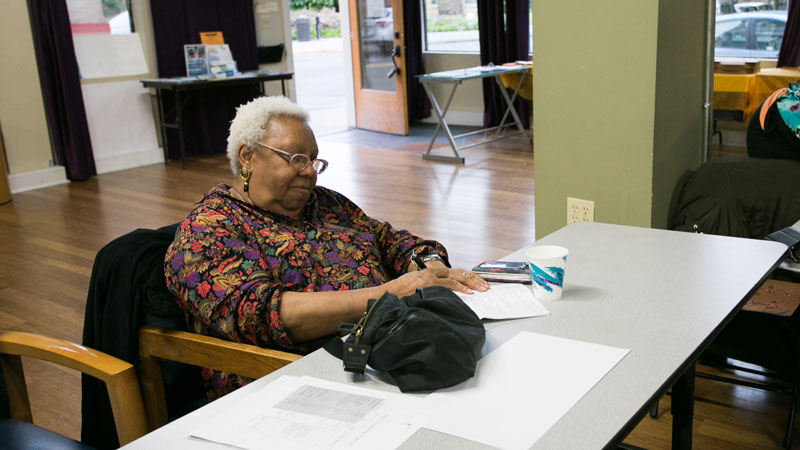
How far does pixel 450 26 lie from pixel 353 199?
383cm

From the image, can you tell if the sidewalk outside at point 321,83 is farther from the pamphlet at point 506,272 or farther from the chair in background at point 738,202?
the pamphlet at point 506,272

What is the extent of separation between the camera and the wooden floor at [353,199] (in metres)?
2.43

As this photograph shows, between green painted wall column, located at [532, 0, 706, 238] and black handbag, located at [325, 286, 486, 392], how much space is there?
5.36 feet

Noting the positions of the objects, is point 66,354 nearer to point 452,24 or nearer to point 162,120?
point 162,120

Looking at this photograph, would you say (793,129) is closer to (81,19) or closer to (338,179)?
(338,179)

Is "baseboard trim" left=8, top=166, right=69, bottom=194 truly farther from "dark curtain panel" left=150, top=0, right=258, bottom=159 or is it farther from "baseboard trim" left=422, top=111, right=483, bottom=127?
"baseboard trim" left=422, top=111, right=483, bottom=127

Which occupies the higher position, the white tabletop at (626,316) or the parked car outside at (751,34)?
the parked car outside at (751,34)

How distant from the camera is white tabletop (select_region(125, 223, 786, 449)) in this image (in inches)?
42.9

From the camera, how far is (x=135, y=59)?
6.86 meters

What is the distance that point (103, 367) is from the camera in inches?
58.3

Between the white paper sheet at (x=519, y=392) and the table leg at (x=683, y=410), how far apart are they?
1.56 feet

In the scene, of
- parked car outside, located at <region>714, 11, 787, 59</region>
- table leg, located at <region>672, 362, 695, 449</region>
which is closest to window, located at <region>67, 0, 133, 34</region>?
parked car outside, located at <region>714, 11, 787, 59</region>

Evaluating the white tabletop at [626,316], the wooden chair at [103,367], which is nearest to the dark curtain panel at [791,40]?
the white tabletop at [626,316]

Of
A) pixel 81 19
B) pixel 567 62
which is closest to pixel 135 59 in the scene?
pixel 81 19
